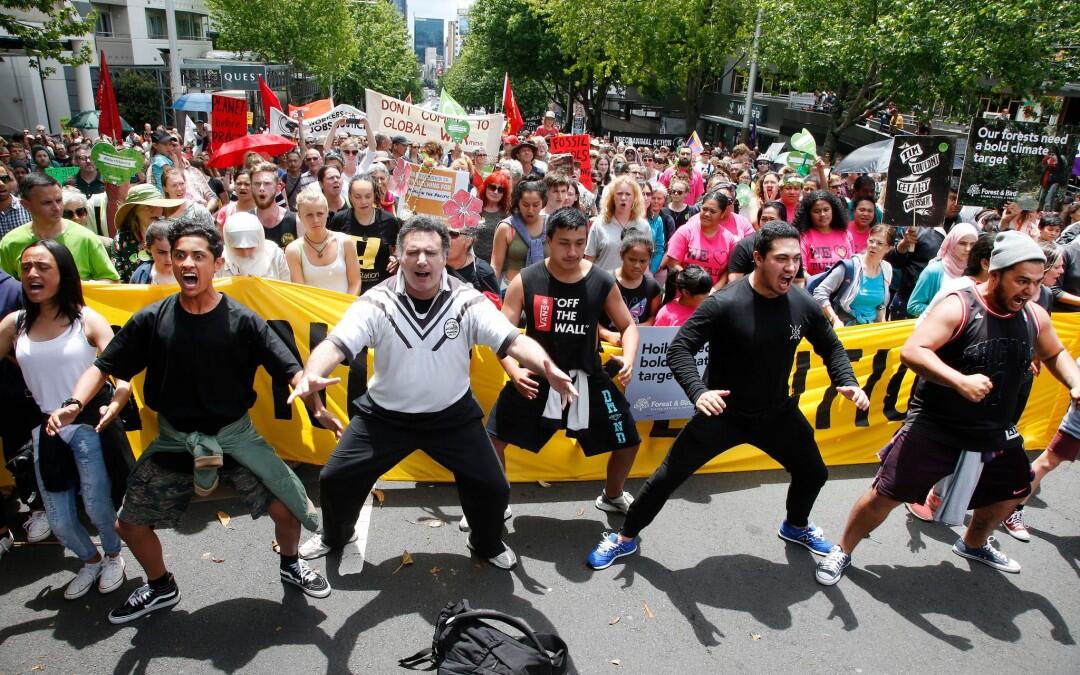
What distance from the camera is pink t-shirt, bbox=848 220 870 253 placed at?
21.5 feet

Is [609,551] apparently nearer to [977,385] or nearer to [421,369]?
[421,369]

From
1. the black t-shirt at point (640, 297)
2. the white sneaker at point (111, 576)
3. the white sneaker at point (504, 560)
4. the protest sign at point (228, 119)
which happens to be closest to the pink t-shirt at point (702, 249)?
the black t-shirt at point (640, 297)

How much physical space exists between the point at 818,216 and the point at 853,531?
10.1ft

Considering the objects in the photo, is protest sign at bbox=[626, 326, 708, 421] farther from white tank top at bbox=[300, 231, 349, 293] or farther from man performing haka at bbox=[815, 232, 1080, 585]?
white tank top at bbox=[300, 231, 349, 293]

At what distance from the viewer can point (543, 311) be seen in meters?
4.02

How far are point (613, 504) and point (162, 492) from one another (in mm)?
2576

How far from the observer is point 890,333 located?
16.8ft

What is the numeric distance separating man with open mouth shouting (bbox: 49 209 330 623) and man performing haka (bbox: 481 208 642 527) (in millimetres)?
1312

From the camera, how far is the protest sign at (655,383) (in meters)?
4.89

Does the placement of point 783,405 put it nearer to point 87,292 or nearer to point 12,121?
point 87,292

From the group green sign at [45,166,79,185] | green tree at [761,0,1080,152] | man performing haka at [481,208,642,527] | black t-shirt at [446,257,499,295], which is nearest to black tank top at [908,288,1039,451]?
man performing haka at [481,208,642,527]

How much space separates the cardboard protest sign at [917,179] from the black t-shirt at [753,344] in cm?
296

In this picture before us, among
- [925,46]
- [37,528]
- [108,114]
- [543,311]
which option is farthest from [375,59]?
[543,311]

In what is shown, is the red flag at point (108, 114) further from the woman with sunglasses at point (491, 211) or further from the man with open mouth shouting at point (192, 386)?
the man with open mouth shouting at point (192, 386)
